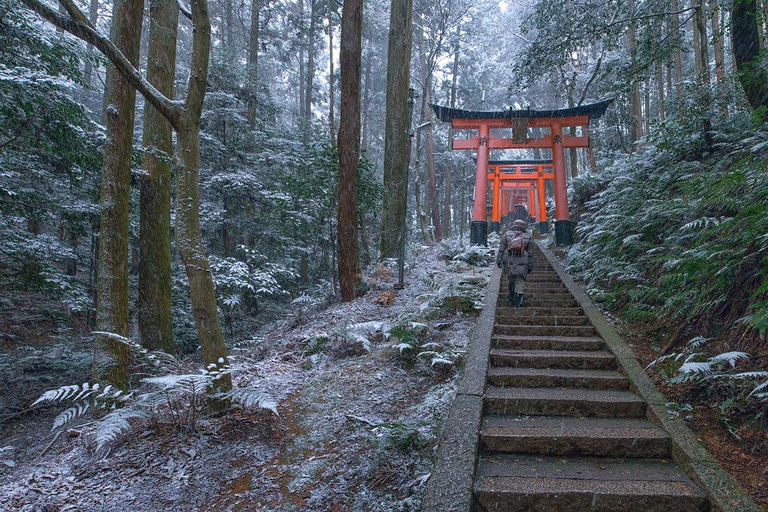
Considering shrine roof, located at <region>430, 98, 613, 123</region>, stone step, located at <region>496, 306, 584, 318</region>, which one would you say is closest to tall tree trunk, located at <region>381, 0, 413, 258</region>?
shrine roof, located at <region>430, 98, 613, 123</region>

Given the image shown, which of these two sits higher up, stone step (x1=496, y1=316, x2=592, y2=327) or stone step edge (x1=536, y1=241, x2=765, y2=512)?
stone step (x1=496, y1=316, x2=592, y2=327)

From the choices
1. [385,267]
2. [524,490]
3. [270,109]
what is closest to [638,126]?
[385,267]

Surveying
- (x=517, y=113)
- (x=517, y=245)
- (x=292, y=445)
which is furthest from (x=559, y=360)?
A: (x=517, y=113)

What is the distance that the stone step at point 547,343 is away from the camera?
5.57 metres

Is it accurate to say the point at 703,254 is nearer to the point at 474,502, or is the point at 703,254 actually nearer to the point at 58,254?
the point at 474,502

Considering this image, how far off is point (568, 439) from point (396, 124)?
9508 millimetres

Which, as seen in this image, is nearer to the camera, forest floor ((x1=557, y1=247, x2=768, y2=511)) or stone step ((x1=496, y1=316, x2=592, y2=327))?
forest floor ((x1=557, y1=247, x2=768, y2=511))

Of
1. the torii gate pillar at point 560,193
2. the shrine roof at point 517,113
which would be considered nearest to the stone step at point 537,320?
the torii gate pillar at point 560,193

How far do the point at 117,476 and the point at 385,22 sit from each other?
2620cm

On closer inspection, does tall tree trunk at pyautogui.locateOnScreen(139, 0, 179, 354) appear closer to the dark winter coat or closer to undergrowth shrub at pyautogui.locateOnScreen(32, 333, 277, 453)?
undergrowth shrub at pyautogui.locateOnScreen(32, 333, 277, 453)

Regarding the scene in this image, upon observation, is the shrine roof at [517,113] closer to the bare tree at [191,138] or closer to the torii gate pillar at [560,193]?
the torii gate pillar at [560,193]

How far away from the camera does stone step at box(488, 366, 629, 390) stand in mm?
4559

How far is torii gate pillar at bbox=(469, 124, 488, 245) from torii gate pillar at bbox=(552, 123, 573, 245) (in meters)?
2.28

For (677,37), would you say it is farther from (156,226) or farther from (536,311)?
(156,226)
